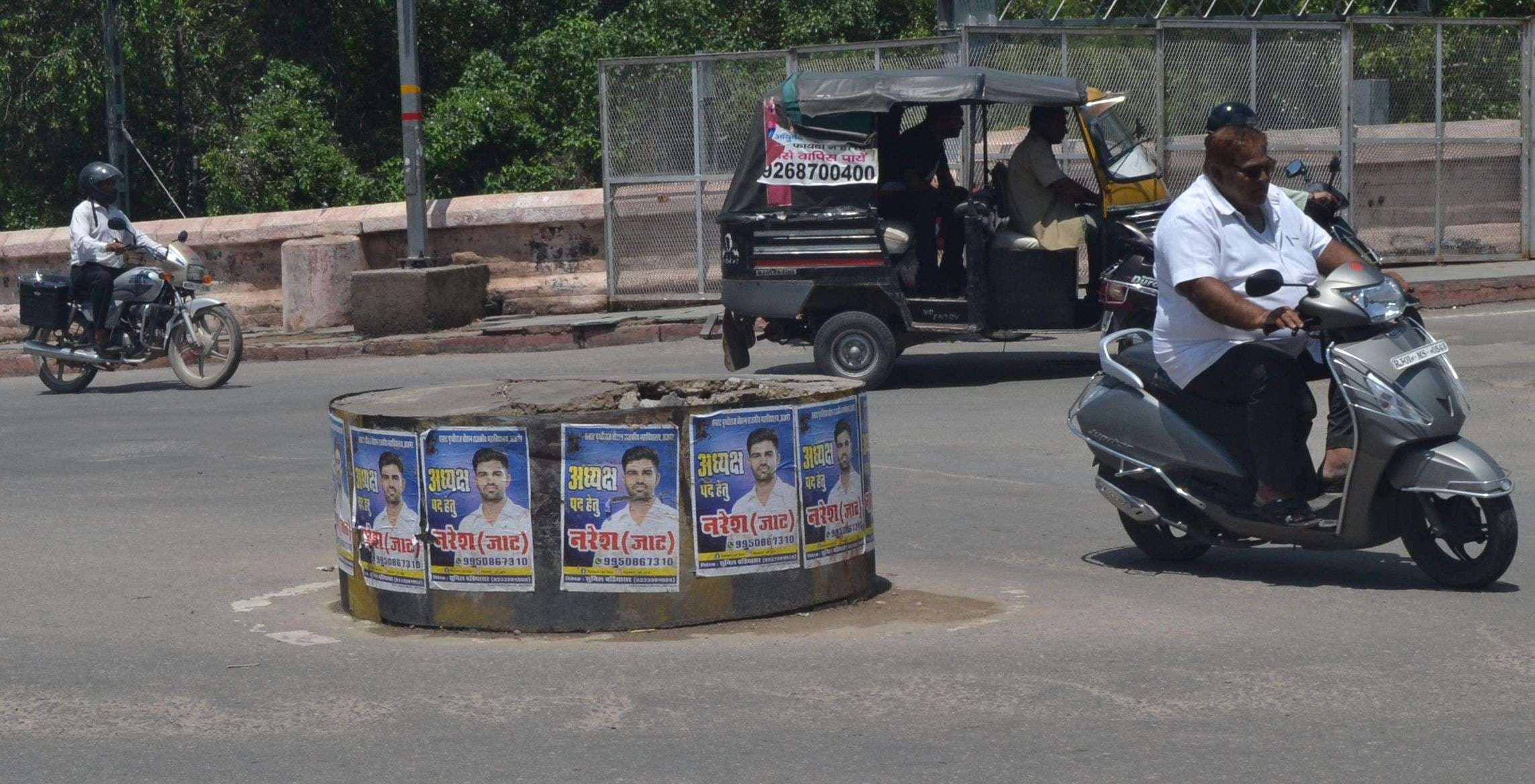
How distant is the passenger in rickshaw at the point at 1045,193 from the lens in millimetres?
11336

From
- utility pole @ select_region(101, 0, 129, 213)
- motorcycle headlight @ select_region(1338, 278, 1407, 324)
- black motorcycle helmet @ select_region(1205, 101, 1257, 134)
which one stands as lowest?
motorcycle headlight @ select_region(1338, 278, 1407, 324)

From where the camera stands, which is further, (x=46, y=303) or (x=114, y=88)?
(x=114, y=88)

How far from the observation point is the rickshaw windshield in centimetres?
1155

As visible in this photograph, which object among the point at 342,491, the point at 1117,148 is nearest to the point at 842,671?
the point at 342,491

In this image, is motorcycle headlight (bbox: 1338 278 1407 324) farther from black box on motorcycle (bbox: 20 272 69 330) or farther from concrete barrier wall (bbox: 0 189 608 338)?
concrete barrier wall (bbox: 0 189 608 338)

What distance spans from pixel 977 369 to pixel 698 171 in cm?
450

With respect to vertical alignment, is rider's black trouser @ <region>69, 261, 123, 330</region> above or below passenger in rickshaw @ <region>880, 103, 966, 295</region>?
below

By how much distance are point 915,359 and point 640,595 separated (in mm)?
8077

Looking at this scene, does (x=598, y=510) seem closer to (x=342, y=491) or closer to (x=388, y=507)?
(x=388, y=507)

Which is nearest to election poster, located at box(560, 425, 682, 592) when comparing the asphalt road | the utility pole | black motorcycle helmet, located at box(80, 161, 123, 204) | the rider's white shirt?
the asphalt road

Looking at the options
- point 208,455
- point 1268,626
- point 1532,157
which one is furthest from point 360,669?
point 1532,157

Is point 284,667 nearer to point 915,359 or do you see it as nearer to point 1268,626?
point 1268,626

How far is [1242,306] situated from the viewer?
19.2ft

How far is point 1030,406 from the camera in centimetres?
1091
